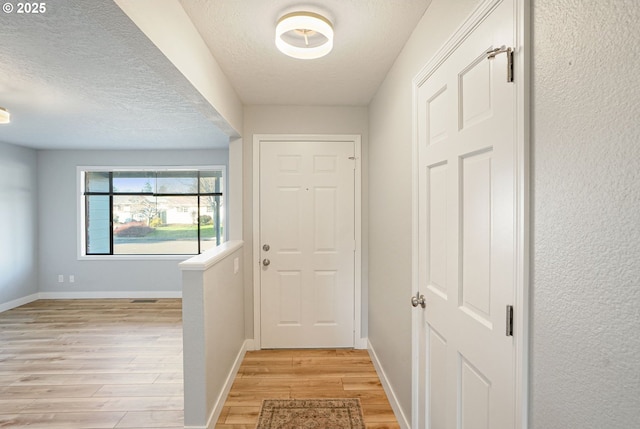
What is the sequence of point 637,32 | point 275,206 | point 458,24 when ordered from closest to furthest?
point 637,32 → point 458,24 → point 275,206

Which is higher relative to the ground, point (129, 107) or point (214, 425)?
point (129, 107)

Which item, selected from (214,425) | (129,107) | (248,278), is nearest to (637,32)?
(214,425)

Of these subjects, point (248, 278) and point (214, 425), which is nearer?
point (214, 425)

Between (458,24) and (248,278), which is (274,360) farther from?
(458,24)

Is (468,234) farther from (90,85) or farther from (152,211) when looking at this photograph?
(152,211)

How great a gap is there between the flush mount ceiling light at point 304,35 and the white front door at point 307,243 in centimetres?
134

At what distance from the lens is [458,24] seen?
4.19 ft

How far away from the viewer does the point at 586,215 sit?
27.8 inches

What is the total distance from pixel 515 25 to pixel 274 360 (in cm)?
294

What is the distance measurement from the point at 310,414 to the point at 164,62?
2.27 m

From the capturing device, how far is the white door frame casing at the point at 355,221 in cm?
310

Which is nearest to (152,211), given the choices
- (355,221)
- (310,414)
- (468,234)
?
(355,221)

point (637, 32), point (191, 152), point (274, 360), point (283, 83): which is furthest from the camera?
point (191, 152)

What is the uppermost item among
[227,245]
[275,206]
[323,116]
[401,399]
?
[323,116]
